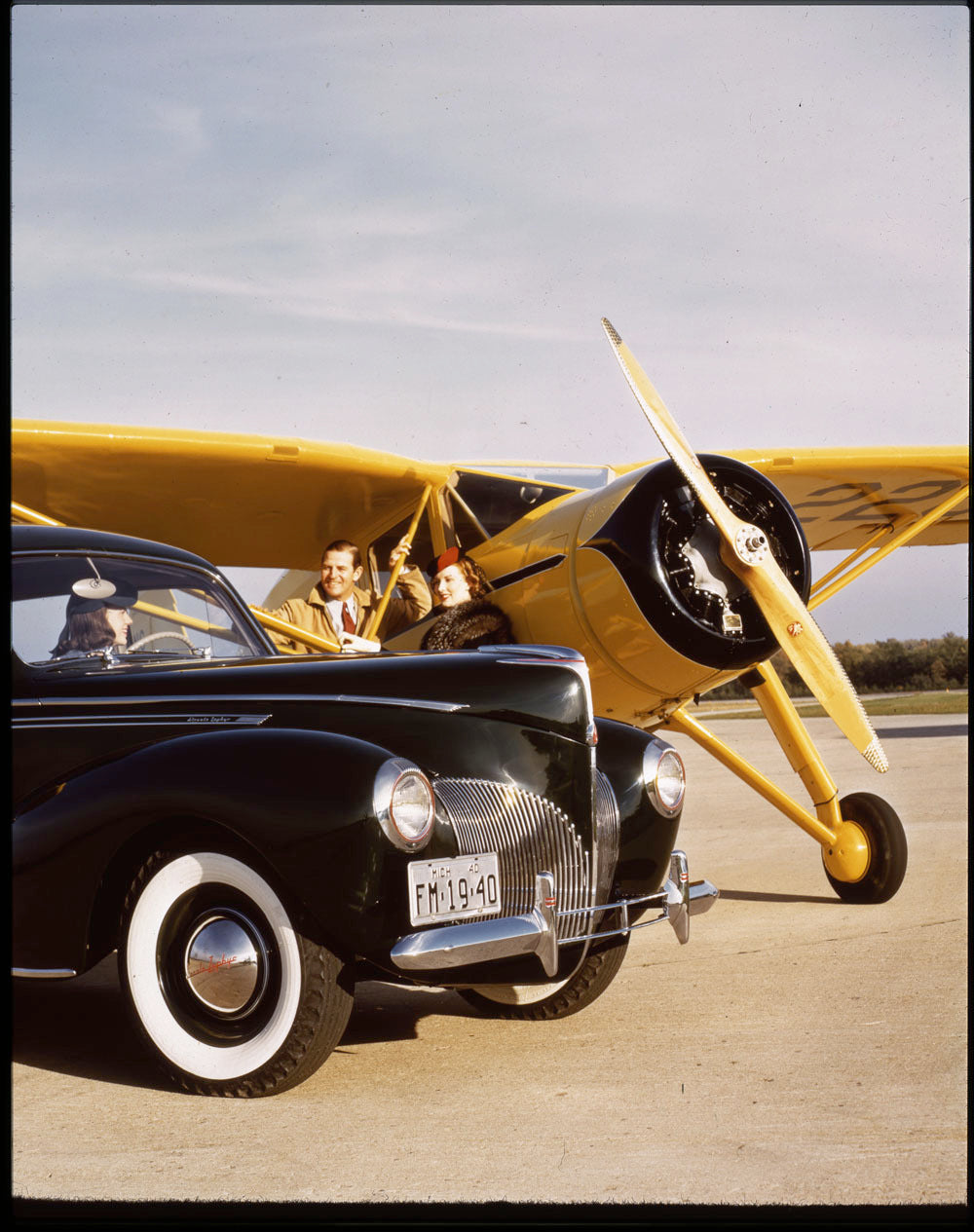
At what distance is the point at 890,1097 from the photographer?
317cm

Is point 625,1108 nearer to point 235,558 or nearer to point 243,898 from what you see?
point 243,898

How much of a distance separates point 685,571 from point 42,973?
10.9 feet

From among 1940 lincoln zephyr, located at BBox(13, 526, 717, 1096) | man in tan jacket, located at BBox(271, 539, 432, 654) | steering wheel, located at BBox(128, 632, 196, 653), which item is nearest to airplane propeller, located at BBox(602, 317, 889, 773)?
1940 lincoln zephyr, located at BBox(13, 526, 717, 1096)

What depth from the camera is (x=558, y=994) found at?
422 centimetres

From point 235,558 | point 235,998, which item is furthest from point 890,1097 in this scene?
point 235,558

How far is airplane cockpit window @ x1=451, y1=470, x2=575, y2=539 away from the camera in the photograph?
Answer: 789 cm

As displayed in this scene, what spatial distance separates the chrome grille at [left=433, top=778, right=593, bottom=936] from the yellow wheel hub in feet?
10.8

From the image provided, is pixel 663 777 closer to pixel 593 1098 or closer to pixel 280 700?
pixel 593 1098

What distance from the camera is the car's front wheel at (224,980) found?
320 cm

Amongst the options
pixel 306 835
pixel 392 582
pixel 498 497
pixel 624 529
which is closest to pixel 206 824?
pixel 306 835

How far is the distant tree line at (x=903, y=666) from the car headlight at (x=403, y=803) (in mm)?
49938

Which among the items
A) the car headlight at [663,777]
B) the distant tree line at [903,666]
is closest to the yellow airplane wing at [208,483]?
the car headlight at [663,777]

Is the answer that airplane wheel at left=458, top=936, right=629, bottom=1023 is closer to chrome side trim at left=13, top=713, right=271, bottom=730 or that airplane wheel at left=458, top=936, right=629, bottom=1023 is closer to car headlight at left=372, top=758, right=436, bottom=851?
car headlight at left=372, top=758, right=436, bottom=851

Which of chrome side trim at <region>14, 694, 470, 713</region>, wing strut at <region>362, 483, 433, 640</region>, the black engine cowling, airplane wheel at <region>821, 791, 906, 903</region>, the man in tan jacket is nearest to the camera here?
chrome side trim at <region>14, 694, 470, 713</region>
